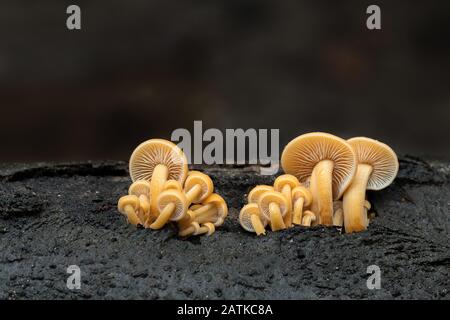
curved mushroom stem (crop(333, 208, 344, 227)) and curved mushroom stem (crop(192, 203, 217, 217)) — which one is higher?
curved mushroom stem (crop(192, 203, 217, 217))

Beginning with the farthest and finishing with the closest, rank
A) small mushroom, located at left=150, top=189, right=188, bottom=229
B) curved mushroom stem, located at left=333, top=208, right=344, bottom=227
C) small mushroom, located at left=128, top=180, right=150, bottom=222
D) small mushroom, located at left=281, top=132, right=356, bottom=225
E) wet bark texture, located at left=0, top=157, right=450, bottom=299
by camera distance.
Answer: curved mushroom stem, located at left=333, top=208, right=344, bottom=227 < small mushroom, located at left=281, top=132, right=356, bottom=225 < small mushroom, located at left=128, top=180, right=150, bottom=222 < small mushroom, located at left=150, top=189, right=188, bottom=229 < wet bark texture, located at left=0, top=157, right=450, bottom=299

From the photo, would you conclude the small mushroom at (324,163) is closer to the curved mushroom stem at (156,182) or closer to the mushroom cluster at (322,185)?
the mushroom cluster at (322,185)

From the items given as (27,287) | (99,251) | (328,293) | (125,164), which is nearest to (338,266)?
(328,293)

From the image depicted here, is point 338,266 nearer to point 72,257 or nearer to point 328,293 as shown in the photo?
point 328,293

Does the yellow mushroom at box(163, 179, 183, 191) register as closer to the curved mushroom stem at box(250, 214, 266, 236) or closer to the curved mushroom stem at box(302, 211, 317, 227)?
the curved mushroom stem at box(250, 214, 266, 236)

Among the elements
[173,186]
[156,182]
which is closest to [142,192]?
[156,182]

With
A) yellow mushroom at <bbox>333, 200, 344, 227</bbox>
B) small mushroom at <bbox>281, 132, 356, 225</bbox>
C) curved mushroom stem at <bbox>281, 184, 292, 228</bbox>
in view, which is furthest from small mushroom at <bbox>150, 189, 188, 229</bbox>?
yellow mushroom at <bbox>333, 200, 344, 227</bbox>
